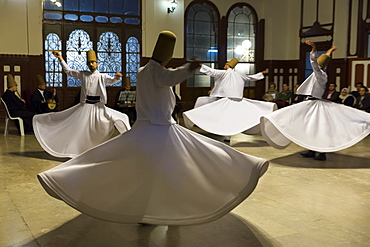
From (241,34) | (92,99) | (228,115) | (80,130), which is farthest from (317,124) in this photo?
(241,34)

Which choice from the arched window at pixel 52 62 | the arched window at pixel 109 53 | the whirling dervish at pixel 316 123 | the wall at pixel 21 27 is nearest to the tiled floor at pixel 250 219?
the whirling dervish at pixel 316 123

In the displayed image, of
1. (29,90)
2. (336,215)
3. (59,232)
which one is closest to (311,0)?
(29,90)

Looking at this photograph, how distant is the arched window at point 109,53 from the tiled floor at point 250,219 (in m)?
6.35

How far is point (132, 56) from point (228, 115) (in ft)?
17.1

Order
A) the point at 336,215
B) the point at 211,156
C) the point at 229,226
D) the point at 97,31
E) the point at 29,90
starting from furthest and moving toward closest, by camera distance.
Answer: the point at 97,31
the point at 29,90
the point at 336,215
the point at 229,226
the point at 211,156

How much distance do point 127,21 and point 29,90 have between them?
3098 mm

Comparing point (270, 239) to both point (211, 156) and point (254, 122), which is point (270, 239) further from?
point (254, 122)

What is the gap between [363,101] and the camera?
362 inches

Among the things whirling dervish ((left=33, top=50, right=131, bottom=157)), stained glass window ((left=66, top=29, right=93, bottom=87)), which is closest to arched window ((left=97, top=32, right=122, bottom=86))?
stained glass window ((left=66, top=29, right=93, bottom=87))

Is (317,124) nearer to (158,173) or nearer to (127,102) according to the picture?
(158,173)

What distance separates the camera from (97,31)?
11.5 meters

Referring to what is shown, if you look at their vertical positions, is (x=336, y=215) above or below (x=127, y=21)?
below

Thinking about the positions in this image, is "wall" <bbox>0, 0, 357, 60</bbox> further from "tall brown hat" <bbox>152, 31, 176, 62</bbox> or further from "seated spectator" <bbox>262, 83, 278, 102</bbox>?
"tall brown hat" <bbox>152, 31, 176, 62</bbox>

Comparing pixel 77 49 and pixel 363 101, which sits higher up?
pixel 77 49
